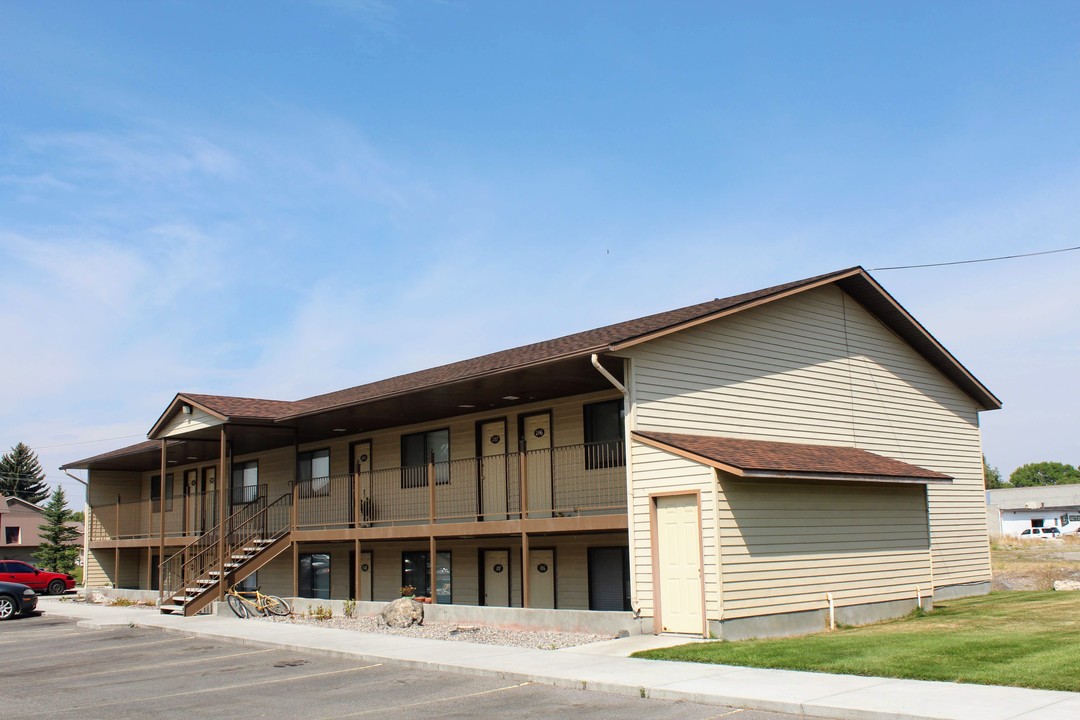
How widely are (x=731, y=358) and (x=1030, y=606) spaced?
24.0ft

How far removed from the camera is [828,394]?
68.0 feet

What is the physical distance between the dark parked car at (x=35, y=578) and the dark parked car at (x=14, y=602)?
11223mm

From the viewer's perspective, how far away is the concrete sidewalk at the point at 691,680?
31.1 feet

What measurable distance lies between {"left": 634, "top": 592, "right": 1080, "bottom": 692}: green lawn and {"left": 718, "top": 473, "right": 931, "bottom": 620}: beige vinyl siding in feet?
2.60

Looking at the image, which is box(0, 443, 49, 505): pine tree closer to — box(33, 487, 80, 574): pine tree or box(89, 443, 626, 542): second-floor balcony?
box(33, 487, 80, 574): pine tree

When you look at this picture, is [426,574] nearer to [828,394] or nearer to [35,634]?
[35,634]

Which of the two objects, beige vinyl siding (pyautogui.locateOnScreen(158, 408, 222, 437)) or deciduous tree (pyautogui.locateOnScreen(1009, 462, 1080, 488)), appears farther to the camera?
deciduous tree (pyautogui.locateOnScreen(1009, 462, 1080, 488))

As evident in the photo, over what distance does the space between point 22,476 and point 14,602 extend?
84.0 metres

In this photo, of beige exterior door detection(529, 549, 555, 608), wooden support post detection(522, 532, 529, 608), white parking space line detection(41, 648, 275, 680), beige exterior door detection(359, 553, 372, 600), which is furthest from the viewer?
beige exterior door detection(359, 553, 372, 600)

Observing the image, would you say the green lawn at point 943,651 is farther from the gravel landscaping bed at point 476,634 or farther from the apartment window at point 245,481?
the apartment window at point 245,481

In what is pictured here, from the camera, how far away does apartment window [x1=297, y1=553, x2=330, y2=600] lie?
27553mm

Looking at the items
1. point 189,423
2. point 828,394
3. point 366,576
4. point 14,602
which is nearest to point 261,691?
point 828,394

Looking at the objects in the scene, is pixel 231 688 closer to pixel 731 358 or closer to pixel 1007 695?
pixel 1007 695

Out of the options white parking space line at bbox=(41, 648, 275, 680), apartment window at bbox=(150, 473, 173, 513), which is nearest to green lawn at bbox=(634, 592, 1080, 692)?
white parking space line at bbox=(41, 648, 275, 680)
